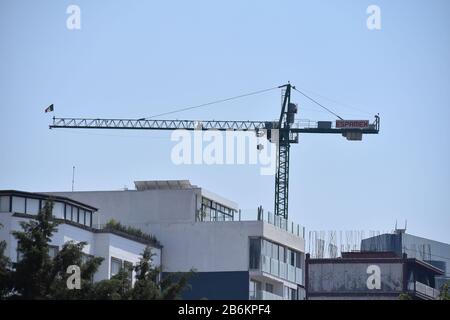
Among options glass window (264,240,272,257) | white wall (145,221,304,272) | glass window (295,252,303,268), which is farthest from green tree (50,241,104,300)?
glass window (295,252,303,268)

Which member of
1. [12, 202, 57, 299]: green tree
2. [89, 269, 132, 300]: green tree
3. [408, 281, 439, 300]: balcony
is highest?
[12, 202, 57, 299]: green tree

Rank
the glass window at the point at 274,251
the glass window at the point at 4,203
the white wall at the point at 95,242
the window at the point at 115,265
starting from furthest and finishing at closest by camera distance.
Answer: the glass window at the point at 274,251
the window at the point at 115,265
the glass window at the point at 4,203
the white wall at the point at 95,242

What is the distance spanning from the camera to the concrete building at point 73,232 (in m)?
71.4

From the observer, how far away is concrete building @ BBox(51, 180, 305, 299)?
90.4 m

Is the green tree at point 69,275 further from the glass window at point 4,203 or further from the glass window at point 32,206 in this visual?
the glass window at point 32,206

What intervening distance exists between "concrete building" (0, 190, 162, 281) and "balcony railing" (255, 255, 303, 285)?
8759 millimetres

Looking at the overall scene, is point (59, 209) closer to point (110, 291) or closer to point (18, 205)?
point (18, 205)

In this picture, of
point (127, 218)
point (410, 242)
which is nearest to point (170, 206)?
point (127, 218)

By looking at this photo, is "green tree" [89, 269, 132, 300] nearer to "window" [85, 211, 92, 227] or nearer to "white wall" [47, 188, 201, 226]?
"window" [85, 211, 92, 227]

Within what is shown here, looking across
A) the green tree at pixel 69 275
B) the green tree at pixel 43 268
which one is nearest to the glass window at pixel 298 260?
the green tree at pixel 69 275

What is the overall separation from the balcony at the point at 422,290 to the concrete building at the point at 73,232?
37960 millimetres

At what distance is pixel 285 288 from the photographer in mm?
95750
